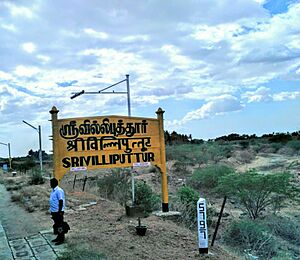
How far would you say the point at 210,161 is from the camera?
42781 mm

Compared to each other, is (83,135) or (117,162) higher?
(83,135)

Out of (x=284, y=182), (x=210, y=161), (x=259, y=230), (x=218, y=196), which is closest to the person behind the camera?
(x=259, y=230)

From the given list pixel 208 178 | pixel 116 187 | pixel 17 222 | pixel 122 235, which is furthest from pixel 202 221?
pixel 208 178

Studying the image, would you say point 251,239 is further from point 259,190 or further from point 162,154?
point 259,190

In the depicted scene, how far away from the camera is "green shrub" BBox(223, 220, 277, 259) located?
451 inches

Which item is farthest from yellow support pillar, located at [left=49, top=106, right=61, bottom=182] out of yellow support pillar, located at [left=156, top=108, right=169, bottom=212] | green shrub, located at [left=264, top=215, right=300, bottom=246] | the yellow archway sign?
green shrub, located at [left=264, top=215, right=300, bottom=246]

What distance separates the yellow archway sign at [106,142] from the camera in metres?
12.7

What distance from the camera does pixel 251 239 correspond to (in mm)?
12328

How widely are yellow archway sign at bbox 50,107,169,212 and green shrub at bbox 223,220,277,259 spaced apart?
7.18 ft

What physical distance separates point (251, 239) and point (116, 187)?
8.41 meters

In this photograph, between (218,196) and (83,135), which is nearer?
(83,135)

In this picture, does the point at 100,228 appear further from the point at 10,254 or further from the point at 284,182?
the point at 284,182

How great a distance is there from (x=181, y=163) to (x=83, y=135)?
2639cm

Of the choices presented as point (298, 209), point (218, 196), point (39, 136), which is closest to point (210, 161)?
point (39, 136)
